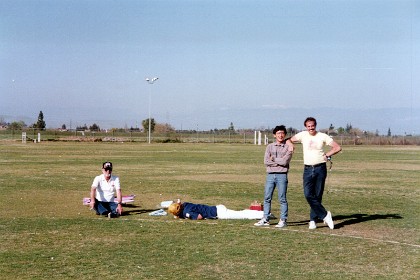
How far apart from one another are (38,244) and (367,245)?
5576 mm

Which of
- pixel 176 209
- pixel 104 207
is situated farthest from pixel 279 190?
pixel 104 207

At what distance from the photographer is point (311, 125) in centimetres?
1185

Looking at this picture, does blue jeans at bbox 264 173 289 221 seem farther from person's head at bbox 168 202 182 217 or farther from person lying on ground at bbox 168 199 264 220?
person's head at bbox 168 202 182 217

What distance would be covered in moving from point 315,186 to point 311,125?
123 cm

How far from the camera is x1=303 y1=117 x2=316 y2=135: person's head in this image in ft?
38.9

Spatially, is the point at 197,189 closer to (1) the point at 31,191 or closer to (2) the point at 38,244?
(1) the point at 31,191

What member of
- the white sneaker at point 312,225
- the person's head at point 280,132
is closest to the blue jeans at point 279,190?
the white sneaker at point 312,225

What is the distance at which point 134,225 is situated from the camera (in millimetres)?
11992

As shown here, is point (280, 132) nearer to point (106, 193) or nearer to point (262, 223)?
point (262, 223)

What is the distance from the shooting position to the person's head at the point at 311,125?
38.9 ft

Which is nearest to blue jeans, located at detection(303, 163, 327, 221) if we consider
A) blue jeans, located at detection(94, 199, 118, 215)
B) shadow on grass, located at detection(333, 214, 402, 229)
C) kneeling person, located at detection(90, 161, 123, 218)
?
shadow on grass, located at detection(333, 214, 402, 229)

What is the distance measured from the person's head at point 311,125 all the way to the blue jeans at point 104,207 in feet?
15.3

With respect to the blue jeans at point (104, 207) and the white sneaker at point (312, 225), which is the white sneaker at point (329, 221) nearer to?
the white sneaker at point (312, 225)

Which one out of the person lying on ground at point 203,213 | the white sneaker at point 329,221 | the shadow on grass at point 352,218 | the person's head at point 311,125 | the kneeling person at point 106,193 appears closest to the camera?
the white sneaker at point 329,221
